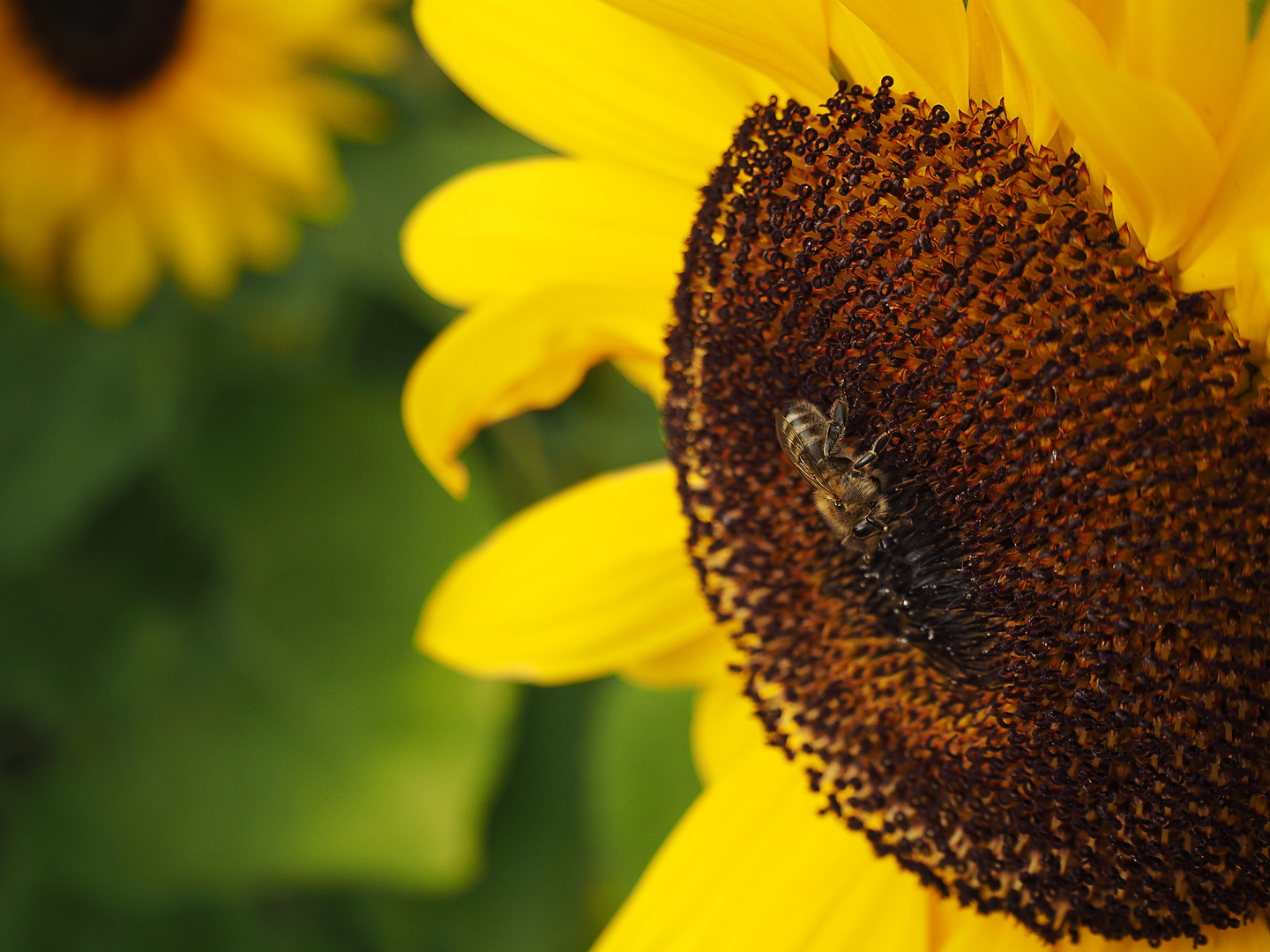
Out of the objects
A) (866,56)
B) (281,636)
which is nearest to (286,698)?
(281,636)

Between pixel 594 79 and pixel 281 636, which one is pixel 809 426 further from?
pixel 281 636

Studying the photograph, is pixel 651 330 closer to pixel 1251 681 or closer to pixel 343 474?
pixel 1251 681

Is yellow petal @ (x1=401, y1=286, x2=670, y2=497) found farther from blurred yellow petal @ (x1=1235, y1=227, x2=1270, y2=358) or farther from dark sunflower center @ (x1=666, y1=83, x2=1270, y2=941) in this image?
blurred yellow petal @ (x1=1235, y1=227, x2=1270, y2=358)

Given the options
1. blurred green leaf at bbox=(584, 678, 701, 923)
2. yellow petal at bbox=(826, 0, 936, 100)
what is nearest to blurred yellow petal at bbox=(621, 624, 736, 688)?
blurred green leaf at bbox=(584, 678, 701, 923)

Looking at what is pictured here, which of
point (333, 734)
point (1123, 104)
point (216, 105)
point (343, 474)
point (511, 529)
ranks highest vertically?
point (1123, 104)

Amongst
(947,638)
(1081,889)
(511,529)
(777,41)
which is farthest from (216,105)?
(1081,889)

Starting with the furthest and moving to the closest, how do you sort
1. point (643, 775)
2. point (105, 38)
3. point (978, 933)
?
point (105, 38)
point (643, 775)
point (978, 933)

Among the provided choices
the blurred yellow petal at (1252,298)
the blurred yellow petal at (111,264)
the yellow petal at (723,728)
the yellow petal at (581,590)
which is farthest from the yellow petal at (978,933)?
the blurred yellow petal at (111,264)
